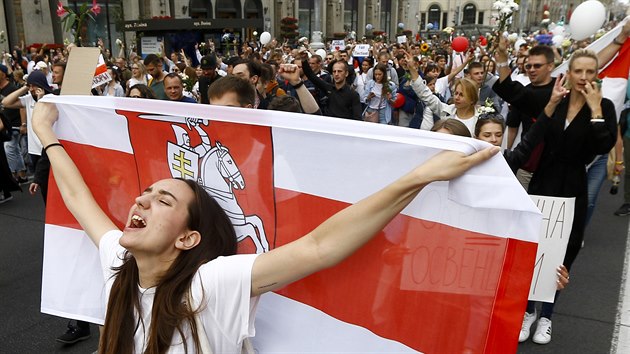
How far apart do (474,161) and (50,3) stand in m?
28.0

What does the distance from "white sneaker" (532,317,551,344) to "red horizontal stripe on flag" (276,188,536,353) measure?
249cm

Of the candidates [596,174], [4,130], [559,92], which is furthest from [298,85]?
[4,130]

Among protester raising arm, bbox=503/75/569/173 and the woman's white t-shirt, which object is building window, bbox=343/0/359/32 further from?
the woman's white t-shirt

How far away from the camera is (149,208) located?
1.83 m

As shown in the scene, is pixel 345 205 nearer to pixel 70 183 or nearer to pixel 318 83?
pixel 70 183

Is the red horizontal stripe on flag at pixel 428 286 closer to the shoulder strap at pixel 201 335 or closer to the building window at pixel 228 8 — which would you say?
the shoulder strap at pixel 201 335

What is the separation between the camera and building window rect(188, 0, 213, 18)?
113ft

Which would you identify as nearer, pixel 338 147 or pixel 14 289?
pixel 338 147

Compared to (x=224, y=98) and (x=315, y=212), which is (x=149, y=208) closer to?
(x=315, y=212)

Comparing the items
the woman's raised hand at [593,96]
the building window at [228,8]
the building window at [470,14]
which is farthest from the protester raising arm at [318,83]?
the building window at [470,14]

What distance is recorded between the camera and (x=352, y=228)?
1.62 meters

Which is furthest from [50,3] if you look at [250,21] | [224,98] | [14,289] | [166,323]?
[166,323]

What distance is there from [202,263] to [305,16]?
154 ft

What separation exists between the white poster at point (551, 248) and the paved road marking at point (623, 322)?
1573mm
